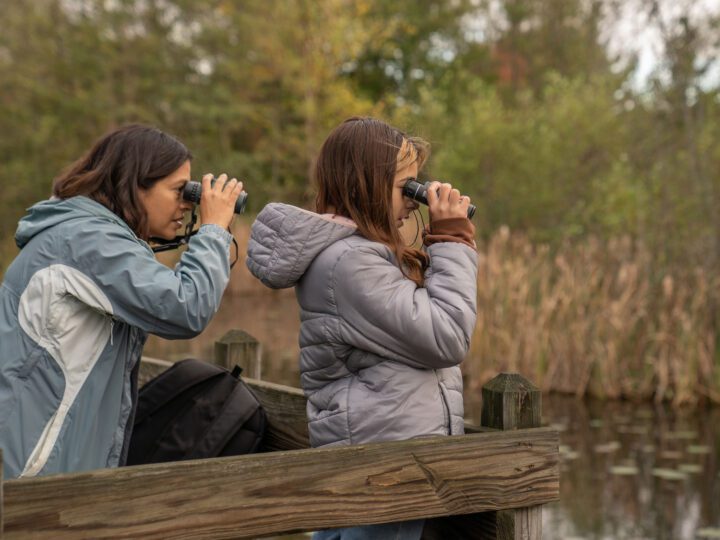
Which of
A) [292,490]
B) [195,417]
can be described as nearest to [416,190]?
[292,490]

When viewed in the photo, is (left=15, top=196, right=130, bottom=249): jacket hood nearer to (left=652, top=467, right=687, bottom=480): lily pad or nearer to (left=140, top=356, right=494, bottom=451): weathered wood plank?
(left=140, top=356, right=494, bottom=451): weathered wood plank

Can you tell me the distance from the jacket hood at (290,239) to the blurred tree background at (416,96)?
619 cm

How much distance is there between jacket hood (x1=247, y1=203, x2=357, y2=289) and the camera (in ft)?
6.64

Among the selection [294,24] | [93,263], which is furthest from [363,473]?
[294,24]

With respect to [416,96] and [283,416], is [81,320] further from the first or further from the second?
[416,96]

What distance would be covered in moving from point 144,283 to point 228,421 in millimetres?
661

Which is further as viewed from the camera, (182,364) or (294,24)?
A: (294,24)

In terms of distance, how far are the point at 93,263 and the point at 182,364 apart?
0.72 meters

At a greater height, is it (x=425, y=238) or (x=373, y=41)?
(x=373, y=41)

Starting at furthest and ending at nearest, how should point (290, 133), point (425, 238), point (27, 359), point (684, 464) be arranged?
point (290, 133)
point (684, 464)
point (425, 238)
point (27, 359)

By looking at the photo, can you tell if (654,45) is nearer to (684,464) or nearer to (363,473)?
(684,464)

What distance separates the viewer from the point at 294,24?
2472cm

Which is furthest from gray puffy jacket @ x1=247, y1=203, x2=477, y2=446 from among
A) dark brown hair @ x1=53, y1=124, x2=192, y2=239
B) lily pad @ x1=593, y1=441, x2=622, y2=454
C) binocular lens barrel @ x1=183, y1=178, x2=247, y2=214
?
lily pad @ x1=593, y1=441, x2=622, y2=454

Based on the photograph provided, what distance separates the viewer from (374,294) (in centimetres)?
195
